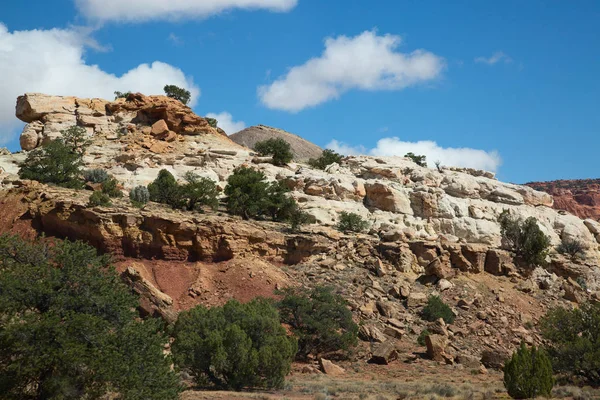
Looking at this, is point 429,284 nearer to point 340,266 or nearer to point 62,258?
point 340,266

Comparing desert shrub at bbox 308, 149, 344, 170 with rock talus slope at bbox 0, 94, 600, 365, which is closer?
rock talus slope at bbox 0, 94, 600, 365

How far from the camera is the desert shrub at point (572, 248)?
40469 mm

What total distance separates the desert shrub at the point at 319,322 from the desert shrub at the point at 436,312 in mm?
4629

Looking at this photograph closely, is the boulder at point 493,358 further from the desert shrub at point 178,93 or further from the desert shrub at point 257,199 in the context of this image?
the desert shrub at point 178,93

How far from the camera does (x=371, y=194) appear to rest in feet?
136

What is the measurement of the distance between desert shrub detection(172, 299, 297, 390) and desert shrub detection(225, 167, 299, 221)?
611 inches

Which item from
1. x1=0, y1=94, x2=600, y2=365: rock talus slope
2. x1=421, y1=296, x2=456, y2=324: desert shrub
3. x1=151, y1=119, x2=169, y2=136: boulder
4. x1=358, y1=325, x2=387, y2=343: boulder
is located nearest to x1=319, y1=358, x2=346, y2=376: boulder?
x1=358, y1=325, x2=387, y2=343: boulder

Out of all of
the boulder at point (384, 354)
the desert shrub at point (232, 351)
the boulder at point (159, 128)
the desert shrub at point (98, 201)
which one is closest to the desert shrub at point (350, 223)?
the boulder at point (384, 354)

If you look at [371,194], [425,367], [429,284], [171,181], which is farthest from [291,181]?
[425,367]

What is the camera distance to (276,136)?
298 feet

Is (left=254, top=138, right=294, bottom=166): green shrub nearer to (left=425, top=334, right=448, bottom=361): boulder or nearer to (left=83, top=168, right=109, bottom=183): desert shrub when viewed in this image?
(left=83, top=168, right=109, bottom=183): desert shrub

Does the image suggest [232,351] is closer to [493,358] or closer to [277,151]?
[493,358]

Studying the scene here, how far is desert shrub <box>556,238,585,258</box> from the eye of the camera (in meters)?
40.5

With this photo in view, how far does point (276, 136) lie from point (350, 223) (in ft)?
186
